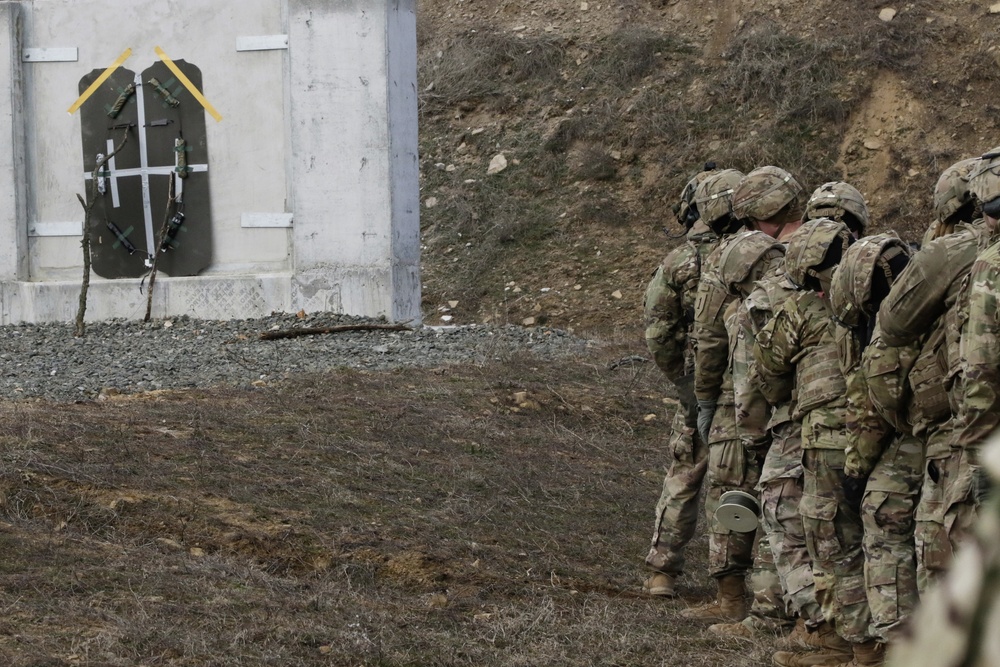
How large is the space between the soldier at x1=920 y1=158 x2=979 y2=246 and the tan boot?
138cm

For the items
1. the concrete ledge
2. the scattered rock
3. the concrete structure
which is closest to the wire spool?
the concrete structure

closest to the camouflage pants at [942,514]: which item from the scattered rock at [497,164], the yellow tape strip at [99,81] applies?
the yellow tape strip at [99,81]

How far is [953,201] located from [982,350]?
74 centimetres

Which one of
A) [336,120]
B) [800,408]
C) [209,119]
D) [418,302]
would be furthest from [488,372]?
[800,408]

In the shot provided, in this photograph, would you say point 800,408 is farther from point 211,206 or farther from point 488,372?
point 211,206

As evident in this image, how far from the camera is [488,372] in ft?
30.8

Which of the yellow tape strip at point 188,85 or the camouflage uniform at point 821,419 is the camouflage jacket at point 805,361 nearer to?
the camouflage uniform at point 821,419

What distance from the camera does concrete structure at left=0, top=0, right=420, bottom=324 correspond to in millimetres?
11305

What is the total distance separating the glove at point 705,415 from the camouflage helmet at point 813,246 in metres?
0.91

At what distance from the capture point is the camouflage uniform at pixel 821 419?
401cm

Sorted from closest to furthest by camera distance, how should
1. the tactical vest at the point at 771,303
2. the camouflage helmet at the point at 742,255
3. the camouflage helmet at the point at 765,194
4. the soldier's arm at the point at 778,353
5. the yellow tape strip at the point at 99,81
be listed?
the soldier's arm at the point at 778,353 < the tactical vest at the point at 771,303 < the camouflage helmet at the point at 742,255 < the camouflage helmet at the point at 765,194 < the yellow tape strip at the point at 99,81

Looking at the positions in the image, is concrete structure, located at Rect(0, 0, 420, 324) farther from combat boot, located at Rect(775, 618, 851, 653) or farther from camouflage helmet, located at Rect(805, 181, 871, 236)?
combat boot, located at Rect(775, 618, 851, 653)

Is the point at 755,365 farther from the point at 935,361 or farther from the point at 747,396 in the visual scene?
the point at 935,361

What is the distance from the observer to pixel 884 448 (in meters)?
3.79
